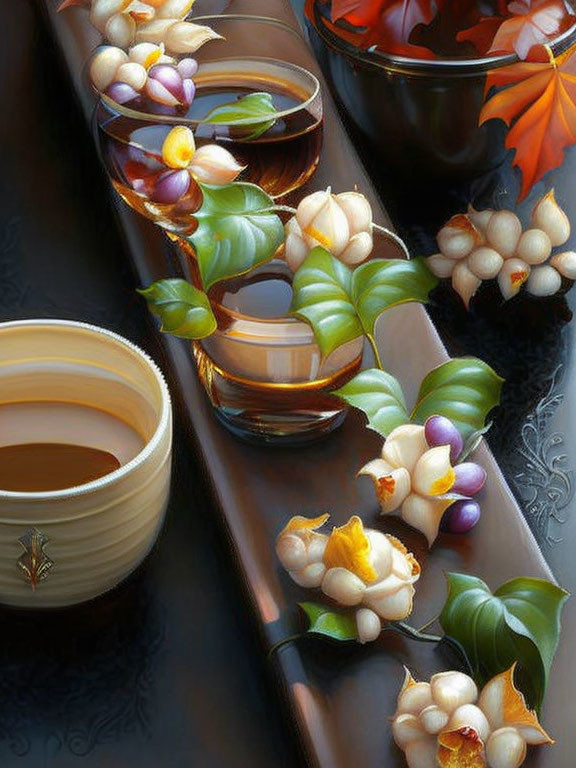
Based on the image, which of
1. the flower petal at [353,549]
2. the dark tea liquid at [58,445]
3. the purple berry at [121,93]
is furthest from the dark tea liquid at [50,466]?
the purple berry at [121,93]

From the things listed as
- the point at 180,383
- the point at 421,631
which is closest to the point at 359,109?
the point at 180,383

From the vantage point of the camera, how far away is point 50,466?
0.53 meters

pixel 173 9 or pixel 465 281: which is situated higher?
Result: pixel 173 9

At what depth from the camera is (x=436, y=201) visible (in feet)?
2.42

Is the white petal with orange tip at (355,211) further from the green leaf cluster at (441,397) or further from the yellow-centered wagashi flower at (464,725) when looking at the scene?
the yellow-centered wagashi flower at (464,725)

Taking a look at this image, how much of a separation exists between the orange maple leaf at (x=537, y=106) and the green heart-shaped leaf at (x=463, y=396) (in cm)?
15

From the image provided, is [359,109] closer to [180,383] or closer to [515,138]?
[515,138]

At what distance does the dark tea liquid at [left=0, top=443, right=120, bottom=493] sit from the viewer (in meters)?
0.52

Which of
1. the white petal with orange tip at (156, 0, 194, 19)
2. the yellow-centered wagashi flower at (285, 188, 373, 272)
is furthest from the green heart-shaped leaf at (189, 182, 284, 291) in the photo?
the white petal with orange tip at (156, 0, 194, 19)

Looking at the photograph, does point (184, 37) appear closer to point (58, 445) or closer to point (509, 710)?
point (58, 445)

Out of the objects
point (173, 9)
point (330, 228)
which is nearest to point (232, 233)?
point (330, 228)

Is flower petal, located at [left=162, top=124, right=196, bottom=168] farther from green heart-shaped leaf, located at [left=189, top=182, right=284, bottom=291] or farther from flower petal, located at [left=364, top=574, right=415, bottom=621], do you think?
flower petal, located at [left=364, top=574, right=415, bottom=621]

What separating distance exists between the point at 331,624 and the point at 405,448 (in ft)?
0.27

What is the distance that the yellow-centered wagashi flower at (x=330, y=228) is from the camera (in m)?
0.52
